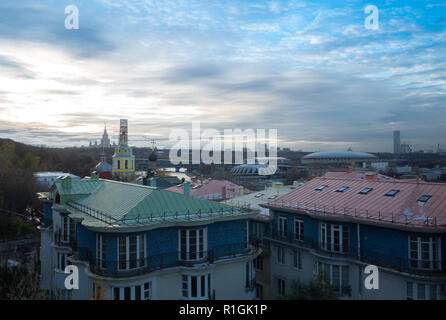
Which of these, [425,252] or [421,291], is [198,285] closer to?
[421,291]

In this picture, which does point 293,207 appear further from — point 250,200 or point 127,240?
point 127,240

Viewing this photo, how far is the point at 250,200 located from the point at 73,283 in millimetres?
14265

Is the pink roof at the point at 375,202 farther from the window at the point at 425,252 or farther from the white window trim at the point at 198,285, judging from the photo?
the white window trim at the point at 198,285

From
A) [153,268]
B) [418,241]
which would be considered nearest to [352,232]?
[418,241]

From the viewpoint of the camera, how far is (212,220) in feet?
55.7

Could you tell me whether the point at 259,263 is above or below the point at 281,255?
below

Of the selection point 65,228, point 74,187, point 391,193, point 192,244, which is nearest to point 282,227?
point 391,193

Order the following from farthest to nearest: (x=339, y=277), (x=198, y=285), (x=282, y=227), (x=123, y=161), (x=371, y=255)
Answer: (x=123, y=161) < (x=282, y=227) < (x=339, y=277) < (x=371, y=255) < (x=198, y=285)

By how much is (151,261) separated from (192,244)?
6.75ft

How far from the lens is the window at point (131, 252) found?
15234 mm

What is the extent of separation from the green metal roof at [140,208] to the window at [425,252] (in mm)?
7801

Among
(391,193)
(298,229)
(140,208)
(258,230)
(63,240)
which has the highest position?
(391,193)

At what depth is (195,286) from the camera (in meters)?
16.4

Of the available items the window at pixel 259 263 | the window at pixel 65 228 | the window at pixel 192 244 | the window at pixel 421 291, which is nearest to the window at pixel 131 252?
the window at pixel 192 244
